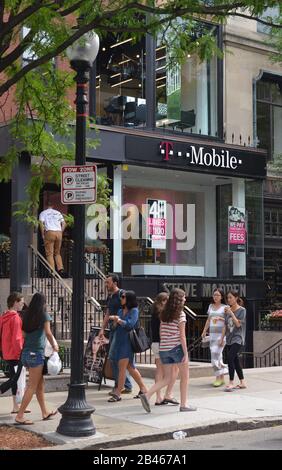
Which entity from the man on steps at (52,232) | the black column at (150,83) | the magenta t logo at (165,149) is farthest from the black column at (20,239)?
the black column at (150,83)

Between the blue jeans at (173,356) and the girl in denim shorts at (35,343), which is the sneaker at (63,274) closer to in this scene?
the blue jeans at (173,356)

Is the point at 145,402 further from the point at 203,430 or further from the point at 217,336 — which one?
the point at 217,336

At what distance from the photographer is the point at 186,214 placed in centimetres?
2256

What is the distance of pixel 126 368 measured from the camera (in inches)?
419

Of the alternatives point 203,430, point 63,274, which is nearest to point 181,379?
point 203,430

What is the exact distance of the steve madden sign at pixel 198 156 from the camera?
1886 centimetres

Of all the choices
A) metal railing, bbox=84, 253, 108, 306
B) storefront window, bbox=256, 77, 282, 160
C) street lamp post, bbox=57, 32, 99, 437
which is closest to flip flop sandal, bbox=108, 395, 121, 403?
street lamp post, bbox=57, 32, 99, 437

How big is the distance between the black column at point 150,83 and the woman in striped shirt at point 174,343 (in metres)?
10.2

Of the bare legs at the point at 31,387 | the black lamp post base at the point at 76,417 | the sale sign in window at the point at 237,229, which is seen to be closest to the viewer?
the black lamp post base at the point at 76,417

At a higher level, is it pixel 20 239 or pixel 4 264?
pixel 20 239

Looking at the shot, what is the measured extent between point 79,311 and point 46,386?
3.68 metres

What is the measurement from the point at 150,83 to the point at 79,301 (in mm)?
12176

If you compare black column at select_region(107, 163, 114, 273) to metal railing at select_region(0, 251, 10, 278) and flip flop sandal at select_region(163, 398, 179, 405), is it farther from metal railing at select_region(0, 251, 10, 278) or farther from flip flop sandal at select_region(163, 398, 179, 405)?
flip flop sandal at select_region(163, 398, 179, 405)
